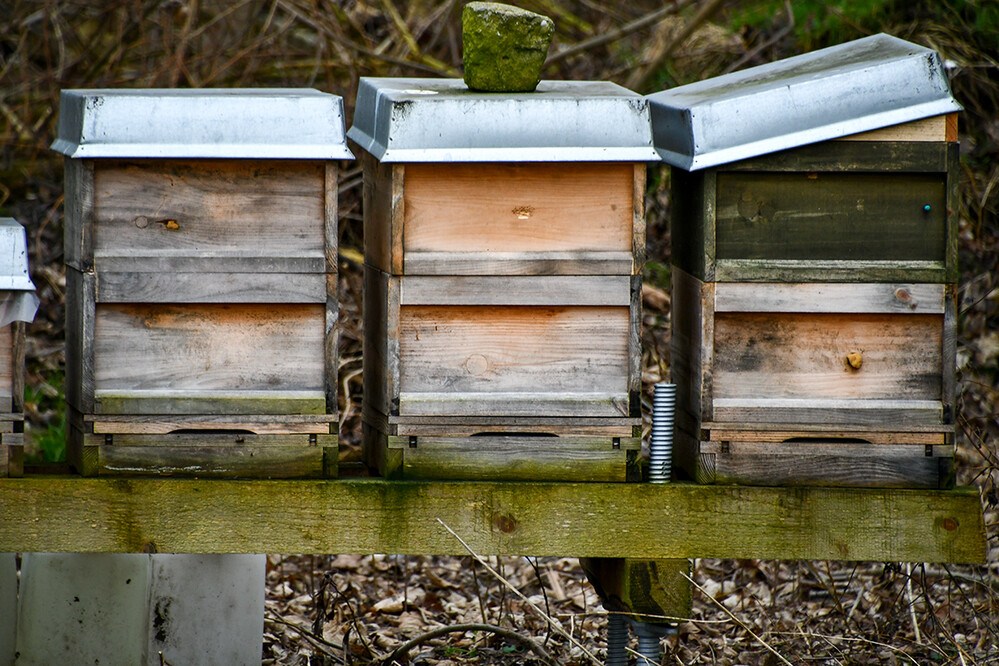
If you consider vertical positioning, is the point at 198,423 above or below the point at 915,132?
below

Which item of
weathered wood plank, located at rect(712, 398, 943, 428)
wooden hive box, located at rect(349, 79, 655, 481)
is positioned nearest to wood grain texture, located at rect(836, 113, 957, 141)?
wooden hive box, located at rect(349, 79, 655, 481)

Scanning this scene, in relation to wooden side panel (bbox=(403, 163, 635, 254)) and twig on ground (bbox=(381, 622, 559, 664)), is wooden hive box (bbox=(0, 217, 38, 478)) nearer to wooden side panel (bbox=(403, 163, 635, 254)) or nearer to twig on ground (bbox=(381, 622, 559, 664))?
wooden side panel (bbox=(403, 163, 635, 254))

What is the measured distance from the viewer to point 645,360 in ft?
18.9

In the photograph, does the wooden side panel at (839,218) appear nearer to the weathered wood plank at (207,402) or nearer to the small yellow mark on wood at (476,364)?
the small yellow mark on wood at (476,364)

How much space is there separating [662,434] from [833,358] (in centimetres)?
47

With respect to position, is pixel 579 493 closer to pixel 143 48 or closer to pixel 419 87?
pixel 419 87

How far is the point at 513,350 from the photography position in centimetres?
292

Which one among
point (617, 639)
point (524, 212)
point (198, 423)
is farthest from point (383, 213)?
point (617, 639)

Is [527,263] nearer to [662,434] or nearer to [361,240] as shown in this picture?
[662,434]

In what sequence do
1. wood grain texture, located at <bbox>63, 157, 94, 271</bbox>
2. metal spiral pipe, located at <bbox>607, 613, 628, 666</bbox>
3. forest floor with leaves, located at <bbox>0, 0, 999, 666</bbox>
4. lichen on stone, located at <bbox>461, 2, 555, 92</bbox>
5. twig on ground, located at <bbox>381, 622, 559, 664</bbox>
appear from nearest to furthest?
wood grain texture, located at <bbox>63, 157, 94, 271</bbox>
lichen on stone, located at <bbox>461, 2, 555, 92</bbox>
metal spiral pipe, located at <bbox>607, 613, 628, 666</bbox>
twig on ground, located at <bbox>381, 622, 559, 664</bbox>
forest floor with leaves, located at <bbox>0, 0, 999, 666</bbox>

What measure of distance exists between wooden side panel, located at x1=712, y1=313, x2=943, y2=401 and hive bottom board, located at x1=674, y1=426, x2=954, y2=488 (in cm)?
10

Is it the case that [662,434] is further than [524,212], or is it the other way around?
[662,434]

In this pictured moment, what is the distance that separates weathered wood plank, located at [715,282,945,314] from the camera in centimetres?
289

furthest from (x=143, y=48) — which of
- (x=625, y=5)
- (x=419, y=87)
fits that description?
(x=419, y=87)
